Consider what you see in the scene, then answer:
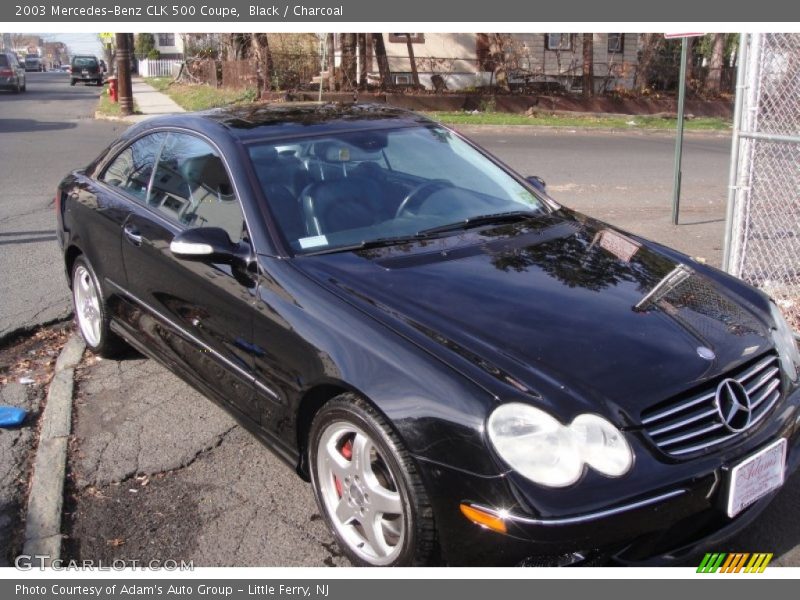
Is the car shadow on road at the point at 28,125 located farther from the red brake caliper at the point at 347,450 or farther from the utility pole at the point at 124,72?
the red brake caliper at the point at 347,450

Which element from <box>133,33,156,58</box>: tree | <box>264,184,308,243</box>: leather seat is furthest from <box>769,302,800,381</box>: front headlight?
<box>133,33,156,58</box>: tree

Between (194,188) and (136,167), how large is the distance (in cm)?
86

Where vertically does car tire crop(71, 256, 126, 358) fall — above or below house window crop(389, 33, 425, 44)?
below

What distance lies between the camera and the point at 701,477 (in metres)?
2.72

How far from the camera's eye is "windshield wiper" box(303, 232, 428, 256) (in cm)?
368

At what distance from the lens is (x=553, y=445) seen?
264 centimetres

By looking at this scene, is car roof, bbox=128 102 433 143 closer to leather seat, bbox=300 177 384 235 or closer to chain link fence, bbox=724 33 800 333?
leather seat, bbox=300 177 384 235

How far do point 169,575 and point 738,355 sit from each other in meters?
2.33

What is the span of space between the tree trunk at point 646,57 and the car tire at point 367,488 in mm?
27473

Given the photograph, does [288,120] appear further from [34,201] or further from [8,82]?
[8,82]

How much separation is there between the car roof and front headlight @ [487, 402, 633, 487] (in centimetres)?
217

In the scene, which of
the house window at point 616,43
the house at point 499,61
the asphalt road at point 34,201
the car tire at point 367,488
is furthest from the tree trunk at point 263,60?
the car tire at point 367,488

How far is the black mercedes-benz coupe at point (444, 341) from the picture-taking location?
2.65m

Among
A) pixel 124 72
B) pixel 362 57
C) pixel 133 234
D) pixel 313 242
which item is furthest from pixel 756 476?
pixel 362 57
